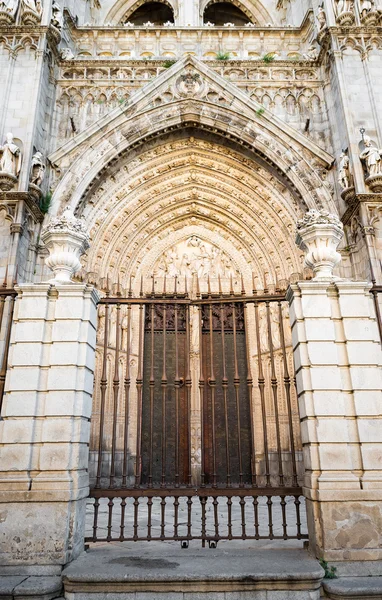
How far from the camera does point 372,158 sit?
9.77 meters

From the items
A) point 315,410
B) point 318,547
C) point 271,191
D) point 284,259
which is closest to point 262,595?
point 318,547

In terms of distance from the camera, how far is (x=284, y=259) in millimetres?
11297

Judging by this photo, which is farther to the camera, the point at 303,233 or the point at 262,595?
the point at 303,233

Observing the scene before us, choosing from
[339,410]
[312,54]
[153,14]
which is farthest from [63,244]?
[153,14]

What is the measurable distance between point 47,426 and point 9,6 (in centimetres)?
1220

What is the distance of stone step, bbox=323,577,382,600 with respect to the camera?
364cm

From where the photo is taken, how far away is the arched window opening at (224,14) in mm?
16531

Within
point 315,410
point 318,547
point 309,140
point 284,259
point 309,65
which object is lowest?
point 318,547

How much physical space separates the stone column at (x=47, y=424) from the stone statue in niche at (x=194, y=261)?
718 centimetres

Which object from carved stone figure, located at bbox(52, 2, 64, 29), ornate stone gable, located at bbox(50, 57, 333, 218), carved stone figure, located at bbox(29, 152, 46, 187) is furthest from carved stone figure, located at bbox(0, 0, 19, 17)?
carved stone figure, located at bbox(29, 152, 46, 187)

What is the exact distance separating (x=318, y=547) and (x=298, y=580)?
23.1 inches

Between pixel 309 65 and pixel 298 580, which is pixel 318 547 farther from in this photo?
pixel 309 65

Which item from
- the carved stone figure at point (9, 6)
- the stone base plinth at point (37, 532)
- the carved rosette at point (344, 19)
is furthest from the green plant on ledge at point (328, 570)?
the carved stone figure at point (9, 6)

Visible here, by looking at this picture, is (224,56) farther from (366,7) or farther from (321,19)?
(366,7)
